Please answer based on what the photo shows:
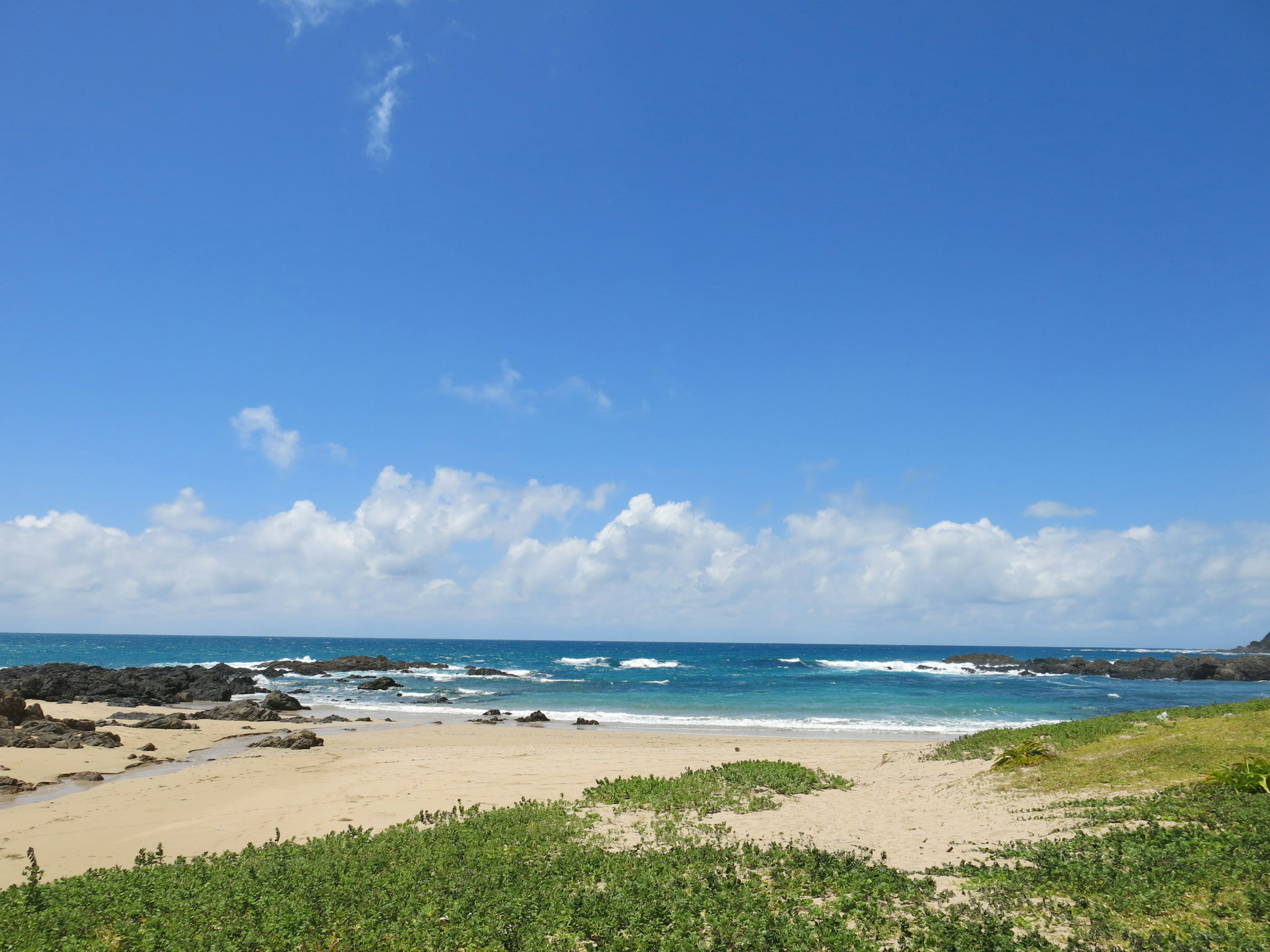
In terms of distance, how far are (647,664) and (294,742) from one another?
3317 inches

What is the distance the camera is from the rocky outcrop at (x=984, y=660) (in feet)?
349

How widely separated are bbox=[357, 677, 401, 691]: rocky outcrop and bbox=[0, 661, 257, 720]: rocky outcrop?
29.6 feet

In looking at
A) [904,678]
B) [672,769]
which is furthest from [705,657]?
[672,769]

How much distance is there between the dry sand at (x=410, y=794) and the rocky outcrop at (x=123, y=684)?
66.3ft

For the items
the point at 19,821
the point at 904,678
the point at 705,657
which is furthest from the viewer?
the point at 705,657

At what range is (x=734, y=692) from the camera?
58.6 m

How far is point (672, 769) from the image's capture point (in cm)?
2022

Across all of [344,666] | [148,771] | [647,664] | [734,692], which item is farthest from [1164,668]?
[148,771]

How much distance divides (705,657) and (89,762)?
11718cm

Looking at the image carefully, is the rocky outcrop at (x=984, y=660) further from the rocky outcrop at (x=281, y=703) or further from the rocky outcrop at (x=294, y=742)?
the rocky outcrop at (x=294, y=742)

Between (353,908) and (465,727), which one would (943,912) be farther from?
(465,727)

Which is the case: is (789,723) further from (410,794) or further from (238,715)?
(238,715)

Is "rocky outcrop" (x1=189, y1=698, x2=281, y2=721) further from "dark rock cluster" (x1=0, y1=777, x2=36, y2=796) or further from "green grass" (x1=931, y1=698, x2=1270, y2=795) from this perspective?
"green grass" (x1=931, y1=698, x2=1270, y2=795)

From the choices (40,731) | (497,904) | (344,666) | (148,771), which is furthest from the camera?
(344,666)
